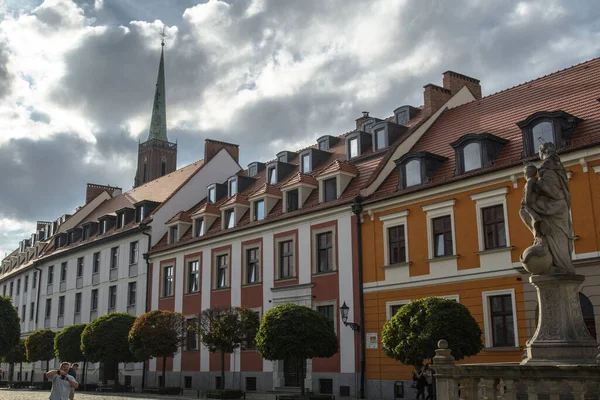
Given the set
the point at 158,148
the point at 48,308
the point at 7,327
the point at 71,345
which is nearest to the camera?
the point at 7,327

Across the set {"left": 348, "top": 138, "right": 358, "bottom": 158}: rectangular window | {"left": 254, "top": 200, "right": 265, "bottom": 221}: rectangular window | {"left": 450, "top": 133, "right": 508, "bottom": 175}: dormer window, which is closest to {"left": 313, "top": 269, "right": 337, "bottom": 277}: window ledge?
{"left": 254, "top": 200, "right": 265, "bottom": 221}: rectangular window

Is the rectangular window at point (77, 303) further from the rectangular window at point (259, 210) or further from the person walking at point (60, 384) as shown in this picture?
the person walking at point (60, 384)

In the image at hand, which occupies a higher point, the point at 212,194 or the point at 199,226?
the point at 212,194

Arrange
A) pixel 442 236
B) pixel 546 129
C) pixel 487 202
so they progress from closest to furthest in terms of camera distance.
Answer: pixel 546 129 → pixel 487 202 → pixel 442 236

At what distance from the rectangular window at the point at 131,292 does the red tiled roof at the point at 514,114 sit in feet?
65.9

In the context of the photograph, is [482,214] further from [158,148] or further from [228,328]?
[158,148]

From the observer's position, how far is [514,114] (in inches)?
1062

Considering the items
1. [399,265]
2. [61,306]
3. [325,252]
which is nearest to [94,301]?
[61,306]

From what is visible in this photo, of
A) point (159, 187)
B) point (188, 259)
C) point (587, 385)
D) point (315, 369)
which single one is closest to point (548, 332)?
point (587, 385)

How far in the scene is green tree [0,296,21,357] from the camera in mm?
35969

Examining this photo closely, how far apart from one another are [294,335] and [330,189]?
338 inches

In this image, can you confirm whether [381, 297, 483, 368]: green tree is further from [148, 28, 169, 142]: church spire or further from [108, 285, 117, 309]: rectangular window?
Result: [148, 28, 169, 142]: church spire

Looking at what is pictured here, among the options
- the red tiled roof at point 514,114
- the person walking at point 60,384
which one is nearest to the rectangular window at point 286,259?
the red tiled roof at point 514,114

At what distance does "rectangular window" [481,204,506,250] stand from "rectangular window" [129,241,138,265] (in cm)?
2485
